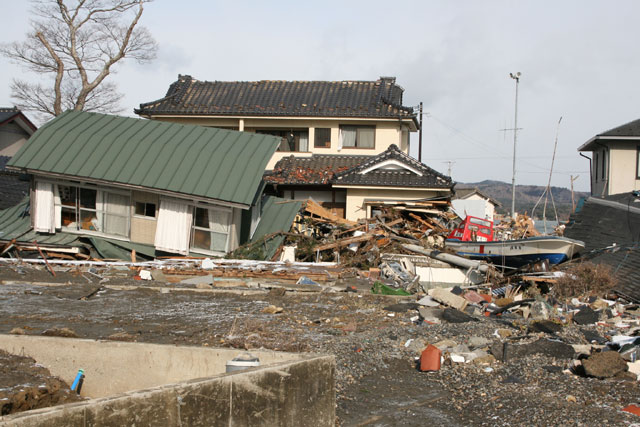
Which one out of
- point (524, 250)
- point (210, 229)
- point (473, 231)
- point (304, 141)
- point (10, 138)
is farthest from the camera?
point (10, 138)

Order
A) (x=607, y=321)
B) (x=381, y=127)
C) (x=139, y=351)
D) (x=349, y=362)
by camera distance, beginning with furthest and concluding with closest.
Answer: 1. (x=381, y=127)
2. (x=607, y=321)
3. (x=349, y=362)
4. (x=139, y=351)

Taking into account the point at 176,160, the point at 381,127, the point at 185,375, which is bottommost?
the point at 185,375

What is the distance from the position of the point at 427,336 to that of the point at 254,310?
11.5 feet

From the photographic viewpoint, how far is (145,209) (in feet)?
58.4

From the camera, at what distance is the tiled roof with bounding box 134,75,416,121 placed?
25.9 m

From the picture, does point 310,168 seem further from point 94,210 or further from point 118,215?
point 94,210

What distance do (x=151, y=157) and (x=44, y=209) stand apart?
3.58 m

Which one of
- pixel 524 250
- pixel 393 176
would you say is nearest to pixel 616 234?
pixel 524 250

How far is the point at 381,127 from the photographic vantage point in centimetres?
2606

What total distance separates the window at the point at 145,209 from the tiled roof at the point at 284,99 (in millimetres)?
9591

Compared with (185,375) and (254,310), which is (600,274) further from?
(185,375)

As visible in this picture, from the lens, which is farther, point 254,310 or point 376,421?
point 254,310

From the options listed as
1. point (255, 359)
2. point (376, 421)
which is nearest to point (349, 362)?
point (376, 421)

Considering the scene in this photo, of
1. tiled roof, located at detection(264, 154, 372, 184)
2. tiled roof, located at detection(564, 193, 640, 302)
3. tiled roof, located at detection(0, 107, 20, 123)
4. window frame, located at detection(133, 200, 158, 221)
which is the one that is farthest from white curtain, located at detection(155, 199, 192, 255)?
tiled roof, located at detection(0, 107, 20, 123)
